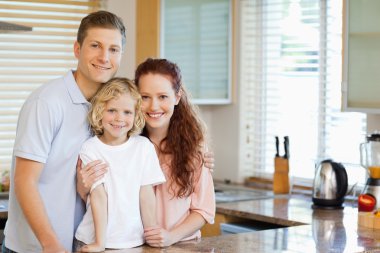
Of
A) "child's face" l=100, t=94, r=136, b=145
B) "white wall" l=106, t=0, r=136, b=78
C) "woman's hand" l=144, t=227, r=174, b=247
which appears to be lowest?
"woman's hand" l=144, t=227, r=174, b=247

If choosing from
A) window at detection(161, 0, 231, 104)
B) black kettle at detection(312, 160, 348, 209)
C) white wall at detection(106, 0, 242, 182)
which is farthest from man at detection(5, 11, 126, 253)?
white wall at detection(106, 0, 242, 182)

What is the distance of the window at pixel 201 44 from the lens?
4762 mm

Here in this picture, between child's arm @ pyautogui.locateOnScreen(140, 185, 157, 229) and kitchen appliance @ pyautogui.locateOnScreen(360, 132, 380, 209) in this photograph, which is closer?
child's arm @ pyautogui.locateOnScreen(140, 185, 157, 229)

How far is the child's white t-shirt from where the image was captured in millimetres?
2762

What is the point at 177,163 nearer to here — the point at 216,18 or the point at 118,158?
the point at 118,158

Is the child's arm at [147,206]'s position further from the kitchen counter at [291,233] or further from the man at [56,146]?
the man at [56,146]

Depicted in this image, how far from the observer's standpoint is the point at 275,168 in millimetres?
4723

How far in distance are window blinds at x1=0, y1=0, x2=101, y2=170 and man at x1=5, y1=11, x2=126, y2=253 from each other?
1.78 metres

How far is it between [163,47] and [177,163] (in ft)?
5.96

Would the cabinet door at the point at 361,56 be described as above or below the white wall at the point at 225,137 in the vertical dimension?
above

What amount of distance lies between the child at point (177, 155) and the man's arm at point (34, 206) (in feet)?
1.38

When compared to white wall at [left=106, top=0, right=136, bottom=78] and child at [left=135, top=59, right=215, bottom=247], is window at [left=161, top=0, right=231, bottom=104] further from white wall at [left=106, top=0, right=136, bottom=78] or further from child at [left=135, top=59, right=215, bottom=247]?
child at [left=135, top=59, right=215, bottom=247]

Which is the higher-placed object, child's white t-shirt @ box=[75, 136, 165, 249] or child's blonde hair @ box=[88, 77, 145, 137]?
child's blonde hair @ box=[88, 77, 145, 137]

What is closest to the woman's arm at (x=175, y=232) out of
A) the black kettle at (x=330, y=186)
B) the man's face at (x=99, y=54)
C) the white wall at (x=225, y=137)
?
the man's face at (x=99, y=54)
